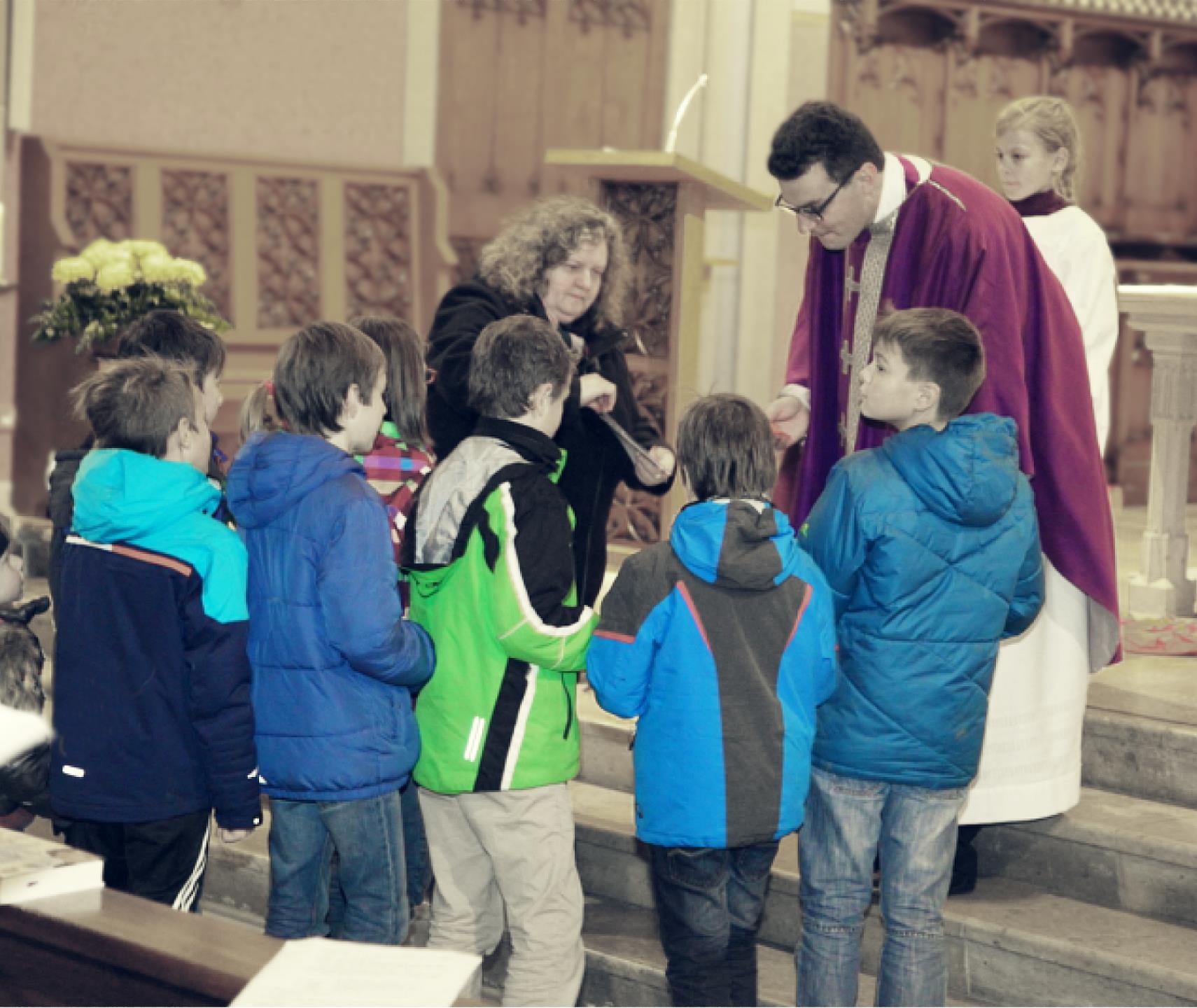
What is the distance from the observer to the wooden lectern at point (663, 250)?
5082 mm

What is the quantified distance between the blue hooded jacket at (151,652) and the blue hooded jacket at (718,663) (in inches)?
24.5

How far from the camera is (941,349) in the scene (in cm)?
301

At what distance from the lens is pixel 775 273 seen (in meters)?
8.93

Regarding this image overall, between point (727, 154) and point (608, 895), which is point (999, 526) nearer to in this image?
point (608, 895)

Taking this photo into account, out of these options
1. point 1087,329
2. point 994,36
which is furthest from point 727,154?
point 1087,329

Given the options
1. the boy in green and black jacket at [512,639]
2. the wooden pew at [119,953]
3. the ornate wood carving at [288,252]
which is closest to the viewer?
the wooden pew at [119,953]

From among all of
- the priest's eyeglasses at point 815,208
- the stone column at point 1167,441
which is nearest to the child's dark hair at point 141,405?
the priest's eyeglasses at point 815,208

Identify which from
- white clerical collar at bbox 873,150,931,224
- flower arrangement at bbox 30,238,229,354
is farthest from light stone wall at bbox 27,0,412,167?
white clerical collar at bbox 873,150,931,224

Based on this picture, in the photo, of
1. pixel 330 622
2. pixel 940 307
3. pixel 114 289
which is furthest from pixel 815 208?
pixel 114 289

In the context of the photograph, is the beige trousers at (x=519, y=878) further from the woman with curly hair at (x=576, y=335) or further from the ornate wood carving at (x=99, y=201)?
the ornate wood carving at (x=99, y=201)

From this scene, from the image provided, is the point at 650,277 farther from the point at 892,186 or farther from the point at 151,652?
the point at 151,652

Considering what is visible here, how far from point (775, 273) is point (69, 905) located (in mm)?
7585

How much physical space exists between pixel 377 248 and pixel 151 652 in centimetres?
533

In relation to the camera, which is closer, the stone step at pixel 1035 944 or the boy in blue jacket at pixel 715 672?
the boy in blue jacket at pixel 715 672
